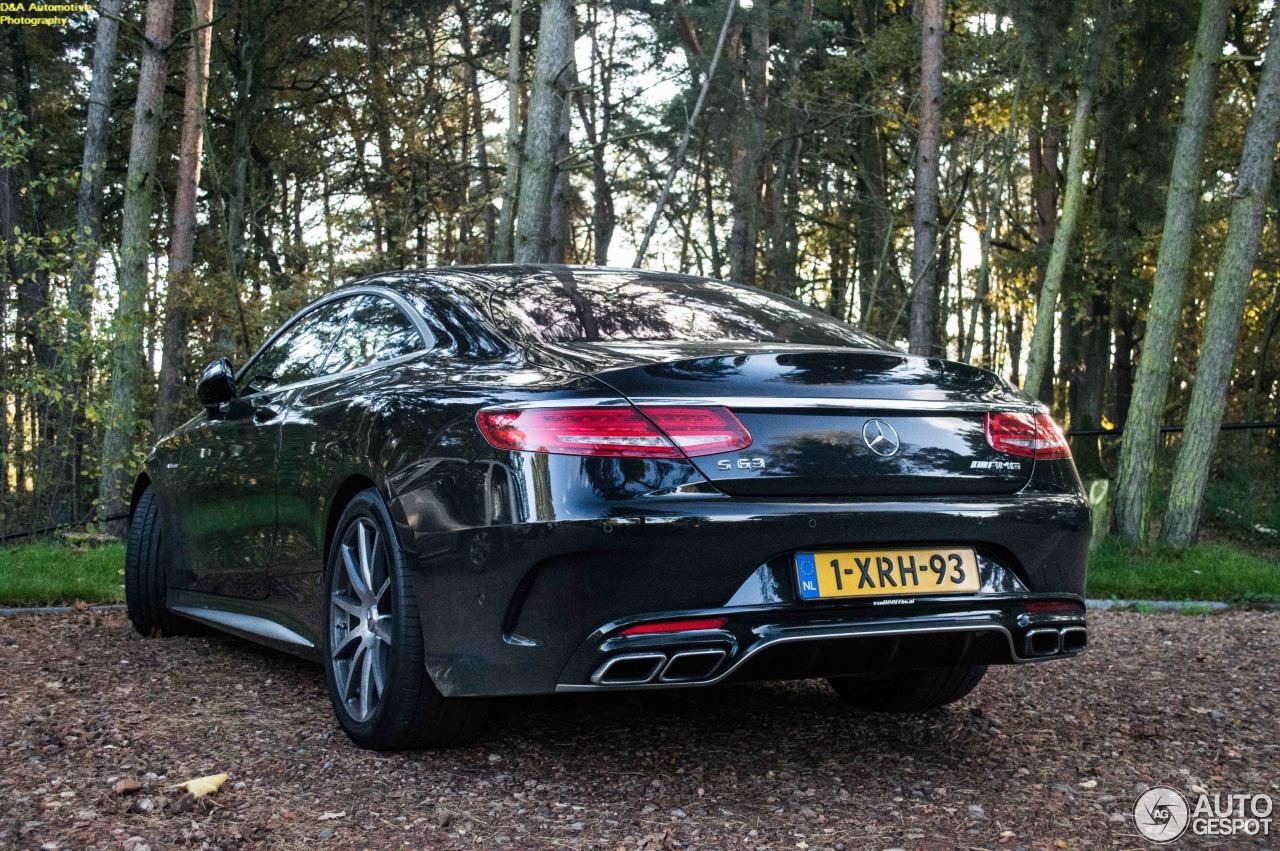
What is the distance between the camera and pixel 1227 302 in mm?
10445

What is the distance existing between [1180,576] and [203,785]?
288 inches

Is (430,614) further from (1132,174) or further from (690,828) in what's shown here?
(1132,174)

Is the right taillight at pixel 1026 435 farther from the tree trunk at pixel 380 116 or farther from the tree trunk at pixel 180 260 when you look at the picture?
the tree trunk at pixel 380 116

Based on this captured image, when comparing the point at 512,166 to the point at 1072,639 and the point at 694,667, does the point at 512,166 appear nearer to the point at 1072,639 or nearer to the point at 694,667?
the point at 1072,639

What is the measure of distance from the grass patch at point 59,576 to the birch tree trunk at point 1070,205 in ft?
28.7

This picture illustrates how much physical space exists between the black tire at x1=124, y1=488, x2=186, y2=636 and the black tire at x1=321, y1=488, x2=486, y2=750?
2.32 m

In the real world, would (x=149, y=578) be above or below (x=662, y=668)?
below

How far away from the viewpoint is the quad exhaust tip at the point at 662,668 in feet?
10.7

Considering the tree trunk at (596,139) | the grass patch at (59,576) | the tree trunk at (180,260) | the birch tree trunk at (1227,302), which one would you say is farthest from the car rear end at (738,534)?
the tree trunk at (596,139)

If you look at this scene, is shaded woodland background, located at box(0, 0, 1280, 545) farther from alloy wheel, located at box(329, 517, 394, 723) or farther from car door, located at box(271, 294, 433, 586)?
alloy wheel, located at box(329, 517, 394, 723)

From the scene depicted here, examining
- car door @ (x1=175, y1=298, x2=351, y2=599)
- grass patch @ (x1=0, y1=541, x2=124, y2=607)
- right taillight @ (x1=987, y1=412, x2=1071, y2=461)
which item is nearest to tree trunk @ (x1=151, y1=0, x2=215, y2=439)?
grass patch @ (x1=0, y1=541, x2=124, y2=607)

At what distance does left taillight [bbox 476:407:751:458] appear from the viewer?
3.29 meters

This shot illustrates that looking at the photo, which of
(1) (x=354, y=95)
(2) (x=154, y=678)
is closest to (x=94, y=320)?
(2) (x=154, y=678)

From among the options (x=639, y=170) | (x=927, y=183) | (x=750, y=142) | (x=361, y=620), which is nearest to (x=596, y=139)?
(x=639, y=170)
